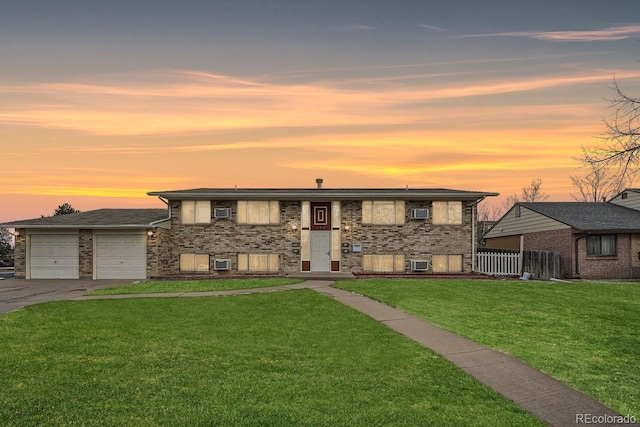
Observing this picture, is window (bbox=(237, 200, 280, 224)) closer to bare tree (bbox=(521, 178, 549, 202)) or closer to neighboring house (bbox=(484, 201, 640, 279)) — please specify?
neighboring house (bbox=(484, 201, 640, 279))

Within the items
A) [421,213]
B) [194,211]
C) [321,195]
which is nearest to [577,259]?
[421,213]

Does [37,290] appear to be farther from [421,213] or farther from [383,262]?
[421,213]

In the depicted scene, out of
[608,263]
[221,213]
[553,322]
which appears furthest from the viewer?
[608,263]

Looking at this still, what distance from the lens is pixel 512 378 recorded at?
645 centimetres

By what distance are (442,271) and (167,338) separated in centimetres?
1869

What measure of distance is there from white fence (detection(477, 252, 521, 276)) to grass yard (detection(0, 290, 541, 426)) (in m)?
16.8

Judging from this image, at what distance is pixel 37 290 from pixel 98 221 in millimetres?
6183

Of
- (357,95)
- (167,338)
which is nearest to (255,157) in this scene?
(357,95)

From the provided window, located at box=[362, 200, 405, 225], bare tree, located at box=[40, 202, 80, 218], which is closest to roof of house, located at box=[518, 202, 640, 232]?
window, located at box=[362, 200, 405, 225]

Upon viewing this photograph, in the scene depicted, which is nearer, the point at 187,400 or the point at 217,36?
the point at 187,400

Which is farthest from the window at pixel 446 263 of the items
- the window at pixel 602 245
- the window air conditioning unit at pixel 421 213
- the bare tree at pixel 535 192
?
the bare tree at pixel 535 192

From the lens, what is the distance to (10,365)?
683cm

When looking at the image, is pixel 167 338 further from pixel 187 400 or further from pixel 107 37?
pixel 107 37

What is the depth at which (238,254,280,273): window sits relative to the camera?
24.8 m
